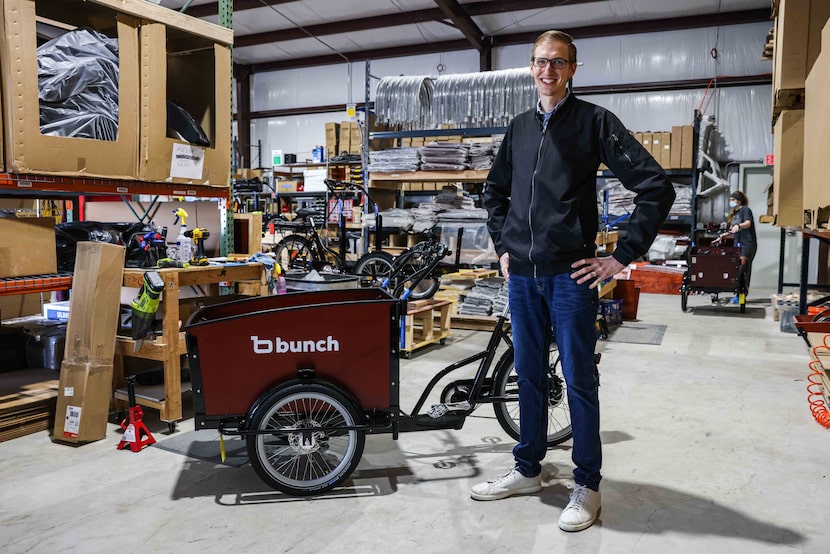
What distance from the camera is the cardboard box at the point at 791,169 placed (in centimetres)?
434

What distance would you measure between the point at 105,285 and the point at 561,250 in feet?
7.26

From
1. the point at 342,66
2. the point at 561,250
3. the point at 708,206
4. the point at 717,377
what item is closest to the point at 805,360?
the point at 717,377

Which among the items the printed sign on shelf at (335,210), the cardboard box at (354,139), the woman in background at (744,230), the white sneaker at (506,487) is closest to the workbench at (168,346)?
the white sneaker at (506,487)

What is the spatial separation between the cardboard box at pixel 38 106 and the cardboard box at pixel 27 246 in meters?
0.36

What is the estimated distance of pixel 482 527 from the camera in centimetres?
228

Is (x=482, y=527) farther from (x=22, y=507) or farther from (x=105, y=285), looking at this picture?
(x=105, y=285)

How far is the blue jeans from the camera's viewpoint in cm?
223

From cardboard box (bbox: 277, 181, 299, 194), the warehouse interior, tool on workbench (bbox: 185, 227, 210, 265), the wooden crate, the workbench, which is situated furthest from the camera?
cardboard box (bbox: 277, 181, 299, 194)

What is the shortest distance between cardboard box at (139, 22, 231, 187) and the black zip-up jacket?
190cm

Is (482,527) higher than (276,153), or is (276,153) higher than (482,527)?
(276,153)

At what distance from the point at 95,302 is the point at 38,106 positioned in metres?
0.92

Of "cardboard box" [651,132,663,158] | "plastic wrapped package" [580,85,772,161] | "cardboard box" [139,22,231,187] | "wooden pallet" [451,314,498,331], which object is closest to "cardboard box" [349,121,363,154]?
"plastic wrapped package" [580,85,772,161]

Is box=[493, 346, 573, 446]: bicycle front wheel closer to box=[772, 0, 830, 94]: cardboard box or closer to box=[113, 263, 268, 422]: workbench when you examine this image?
box=[113, 263, 268, 422]: workbench

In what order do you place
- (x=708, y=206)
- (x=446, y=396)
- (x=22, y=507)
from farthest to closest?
(x=708, y=206) → (x=446, y=396) → (x=22, y=507)
